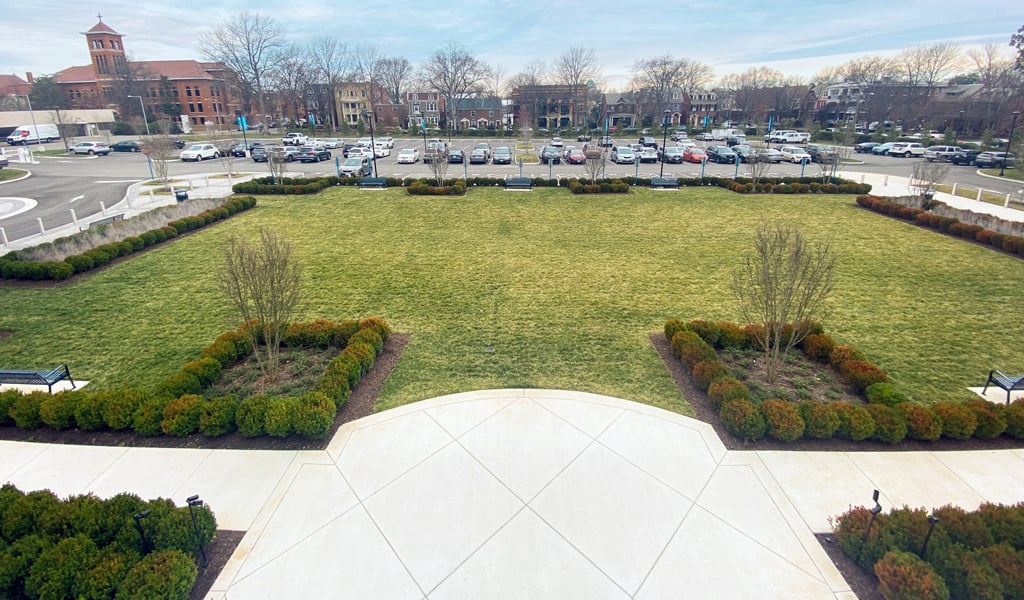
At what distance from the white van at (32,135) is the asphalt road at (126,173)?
15.0 m

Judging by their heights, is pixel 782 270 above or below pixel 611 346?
above

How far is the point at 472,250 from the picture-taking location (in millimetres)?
16062

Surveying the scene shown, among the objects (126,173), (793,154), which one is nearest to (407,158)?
(126,173)

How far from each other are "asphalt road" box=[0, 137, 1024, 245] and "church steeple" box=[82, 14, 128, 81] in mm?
46628

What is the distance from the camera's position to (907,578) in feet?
14.2

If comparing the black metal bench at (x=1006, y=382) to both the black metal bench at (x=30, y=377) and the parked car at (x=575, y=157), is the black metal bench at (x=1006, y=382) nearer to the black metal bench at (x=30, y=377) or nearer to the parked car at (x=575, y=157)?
the black metal bench at (x=30, y=377)

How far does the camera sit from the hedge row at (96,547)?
14.2 feet

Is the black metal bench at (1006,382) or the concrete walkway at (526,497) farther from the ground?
the black metal bench at (1006,382)

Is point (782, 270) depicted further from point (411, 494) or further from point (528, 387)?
point (411, 494)

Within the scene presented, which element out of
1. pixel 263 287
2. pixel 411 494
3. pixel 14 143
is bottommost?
pixel 411 494

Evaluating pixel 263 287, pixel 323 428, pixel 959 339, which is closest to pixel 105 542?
pixel 323 428

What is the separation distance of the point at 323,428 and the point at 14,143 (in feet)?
230

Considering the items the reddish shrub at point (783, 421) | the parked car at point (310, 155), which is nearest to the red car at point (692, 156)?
the parked car at point (310, 155)

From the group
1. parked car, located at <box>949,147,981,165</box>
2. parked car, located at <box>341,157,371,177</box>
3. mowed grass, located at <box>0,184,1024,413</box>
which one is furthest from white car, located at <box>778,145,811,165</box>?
parked car, located at <box>341,157,371,177</box>
